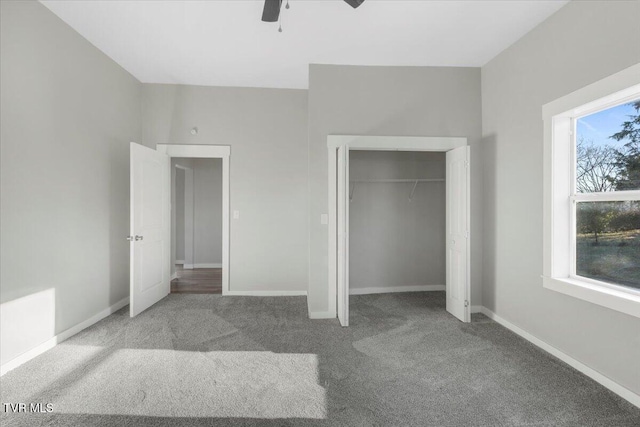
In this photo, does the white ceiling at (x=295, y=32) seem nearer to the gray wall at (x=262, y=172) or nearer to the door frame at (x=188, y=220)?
the gray wall at (x=262, y=172)

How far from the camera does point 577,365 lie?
2381mm

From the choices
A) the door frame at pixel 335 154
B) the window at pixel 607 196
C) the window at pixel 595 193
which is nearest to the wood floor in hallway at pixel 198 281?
the door frame at pixel 335 154

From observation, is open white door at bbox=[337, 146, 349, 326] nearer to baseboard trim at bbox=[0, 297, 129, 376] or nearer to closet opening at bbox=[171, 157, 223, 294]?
baseboard trim at bbox=[0, 297, 129, 376]

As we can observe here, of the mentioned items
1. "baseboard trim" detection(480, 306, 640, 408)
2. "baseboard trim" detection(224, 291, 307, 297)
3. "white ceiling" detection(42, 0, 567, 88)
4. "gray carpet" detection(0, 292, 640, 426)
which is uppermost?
"white ceiling" detection(42, 0, 567, 88)

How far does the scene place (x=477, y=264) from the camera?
3.65m

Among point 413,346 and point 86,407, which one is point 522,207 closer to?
point 413,346

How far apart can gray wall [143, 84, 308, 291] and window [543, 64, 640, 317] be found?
2840 mm

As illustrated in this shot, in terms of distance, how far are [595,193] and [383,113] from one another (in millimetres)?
2086

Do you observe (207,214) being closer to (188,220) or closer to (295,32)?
(188,220)

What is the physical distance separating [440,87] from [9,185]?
4.12 meters

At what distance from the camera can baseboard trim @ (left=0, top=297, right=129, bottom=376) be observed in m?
2.34

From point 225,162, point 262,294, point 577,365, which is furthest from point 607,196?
point 225,162

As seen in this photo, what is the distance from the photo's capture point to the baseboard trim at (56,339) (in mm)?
2344

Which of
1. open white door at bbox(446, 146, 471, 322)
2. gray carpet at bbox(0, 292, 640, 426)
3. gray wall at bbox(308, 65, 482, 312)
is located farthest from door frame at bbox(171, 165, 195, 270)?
open white door at bbox(446, 146, 471, 322)
